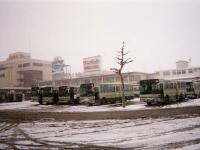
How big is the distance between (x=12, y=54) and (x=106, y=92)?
8632cm

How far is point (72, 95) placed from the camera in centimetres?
3972

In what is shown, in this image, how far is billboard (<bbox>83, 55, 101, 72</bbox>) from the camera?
88.1 metres

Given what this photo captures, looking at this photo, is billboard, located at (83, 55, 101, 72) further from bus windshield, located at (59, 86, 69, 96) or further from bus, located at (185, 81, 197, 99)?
bus windshield, located at (59, 86, 69, 96)

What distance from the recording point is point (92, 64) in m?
90.0

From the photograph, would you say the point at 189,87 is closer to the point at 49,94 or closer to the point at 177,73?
the point at 49,94

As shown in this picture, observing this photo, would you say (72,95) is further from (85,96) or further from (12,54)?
(12,54)

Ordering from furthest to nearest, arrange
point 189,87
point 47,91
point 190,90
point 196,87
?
point 196,87
point 190,90
point 189,87
point 47,91

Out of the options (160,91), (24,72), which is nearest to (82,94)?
(160,91)

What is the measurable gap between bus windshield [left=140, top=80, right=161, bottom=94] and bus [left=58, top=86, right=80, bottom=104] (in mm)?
12693

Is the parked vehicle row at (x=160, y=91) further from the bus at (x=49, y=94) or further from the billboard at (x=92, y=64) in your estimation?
the billboard at (x=92, y=64)

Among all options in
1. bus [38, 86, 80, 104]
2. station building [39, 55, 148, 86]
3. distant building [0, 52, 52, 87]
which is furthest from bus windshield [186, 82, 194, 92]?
distant building [0, 52, 52, 87]

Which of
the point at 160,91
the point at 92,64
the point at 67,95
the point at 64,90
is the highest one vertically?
the point at 92,64

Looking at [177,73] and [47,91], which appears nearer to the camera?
[47,91]

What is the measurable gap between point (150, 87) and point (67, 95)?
13838mm
